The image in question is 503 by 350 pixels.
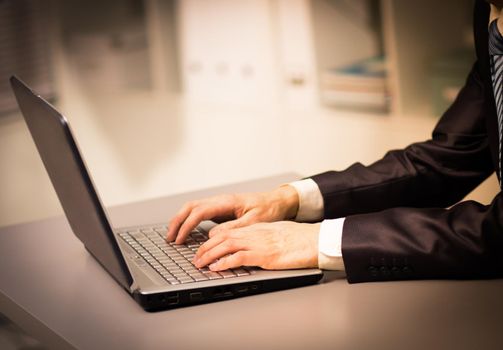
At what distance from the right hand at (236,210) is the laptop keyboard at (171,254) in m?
0.03

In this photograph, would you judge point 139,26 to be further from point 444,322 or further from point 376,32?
point 444,322

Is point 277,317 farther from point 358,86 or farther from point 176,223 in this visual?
point 358,86

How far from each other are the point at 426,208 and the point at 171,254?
0.43m

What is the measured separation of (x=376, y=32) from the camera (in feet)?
10.3

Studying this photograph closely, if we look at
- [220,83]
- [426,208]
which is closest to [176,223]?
[426,208]

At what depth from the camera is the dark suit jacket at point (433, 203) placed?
1.22 meters

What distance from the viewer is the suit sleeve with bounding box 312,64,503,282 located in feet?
4.00

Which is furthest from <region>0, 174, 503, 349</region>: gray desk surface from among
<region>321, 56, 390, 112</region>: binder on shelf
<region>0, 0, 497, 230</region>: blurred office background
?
<region>321, 56, 390, 112</region>: binder on shelf

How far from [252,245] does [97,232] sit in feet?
0.79

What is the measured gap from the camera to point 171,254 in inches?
52.9

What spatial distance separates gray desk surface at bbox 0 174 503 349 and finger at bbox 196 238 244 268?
81mm

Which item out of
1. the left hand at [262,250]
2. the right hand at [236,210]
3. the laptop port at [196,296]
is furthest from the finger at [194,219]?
the laptop port at [196,296]

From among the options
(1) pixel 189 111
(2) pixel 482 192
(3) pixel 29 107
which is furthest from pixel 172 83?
(3) pixel 29 107

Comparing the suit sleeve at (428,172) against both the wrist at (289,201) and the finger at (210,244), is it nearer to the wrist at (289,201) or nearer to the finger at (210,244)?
the wrist at (289,201)
